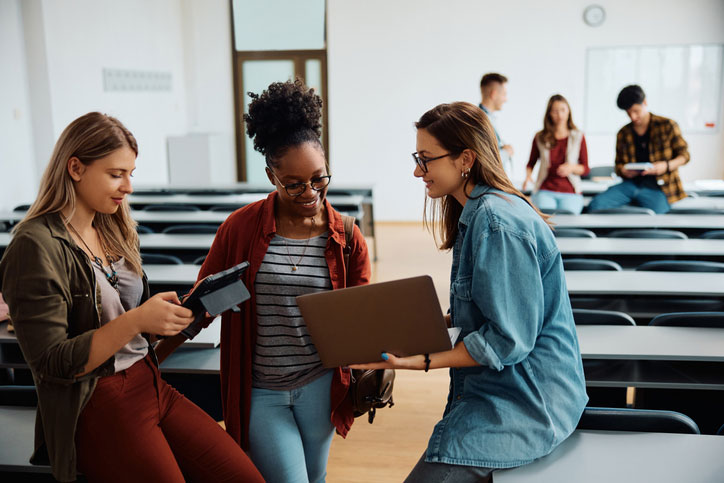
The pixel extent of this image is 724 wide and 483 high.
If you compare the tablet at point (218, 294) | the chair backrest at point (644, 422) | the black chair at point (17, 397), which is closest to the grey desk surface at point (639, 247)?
the chair backrest at point (644, 422)

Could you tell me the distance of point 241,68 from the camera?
9.66 metres

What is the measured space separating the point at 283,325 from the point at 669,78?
8.54 meters

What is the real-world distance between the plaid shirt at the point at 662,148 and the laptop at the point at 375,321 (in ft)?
13.8

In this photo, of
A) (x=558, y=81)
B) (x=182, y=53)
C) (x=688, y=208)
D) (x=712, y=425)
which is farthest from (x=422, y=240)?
(x=712, y=425)

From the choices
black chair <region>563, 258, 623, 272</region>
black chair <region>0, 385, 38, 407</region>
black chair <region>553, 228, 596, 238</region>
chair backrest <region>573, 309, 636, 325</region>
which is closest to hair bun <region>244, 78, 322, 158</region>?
black chair <region>0, 385, 38, 407</region>

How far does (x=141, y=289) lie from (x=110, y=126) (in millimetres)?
438

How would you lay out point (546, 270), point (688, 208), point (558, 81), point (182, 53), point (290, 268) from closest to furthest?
point (546, 270)
point (290, 268)
point (688, 208)
point (558, 81)
point (182, 53)

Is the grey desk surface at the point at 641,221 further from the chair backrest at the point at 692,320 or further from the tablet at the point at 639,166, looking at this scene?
the chair backrest at the point at 692,320

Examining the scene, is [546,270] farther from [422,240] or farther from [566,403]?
[422,240]

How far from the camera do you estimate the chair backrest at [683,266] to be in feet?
10.9

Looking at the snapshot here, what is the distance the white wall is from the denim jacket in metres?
7.60

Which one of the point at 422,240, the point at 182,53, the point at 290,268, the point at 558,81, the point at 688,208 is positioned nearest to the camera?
the point at 290,268

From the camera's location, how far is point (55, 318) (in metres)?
1.34

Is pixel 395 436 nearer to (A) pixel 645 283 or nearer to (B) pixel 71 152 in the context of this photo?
(A) pixel 645 283
